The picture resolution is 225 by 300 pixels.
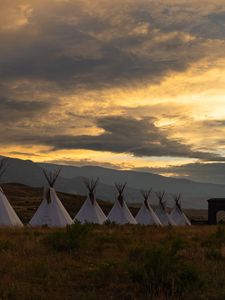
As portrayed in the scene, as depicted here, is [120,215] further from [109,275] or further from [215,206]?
[109,275]

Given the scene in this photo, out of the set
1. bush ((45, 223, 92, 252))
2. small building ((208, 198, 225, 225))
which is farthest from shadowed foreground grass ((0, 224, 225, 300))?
small building ((208, 198, 225, 225))

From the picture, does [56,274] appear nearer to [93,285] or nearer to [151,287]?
[93,285]

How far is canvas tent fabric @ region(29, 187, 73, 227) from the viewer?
28125 mm

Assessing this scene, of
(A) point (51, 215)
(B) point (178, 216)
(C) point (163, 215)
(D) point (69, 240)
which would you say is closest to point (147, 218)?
(C) point (163, 215)

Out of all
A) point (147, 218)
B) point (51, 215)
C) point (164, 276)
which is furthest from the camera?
point (147, 218)

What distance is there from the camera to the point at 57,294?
823 centimetres

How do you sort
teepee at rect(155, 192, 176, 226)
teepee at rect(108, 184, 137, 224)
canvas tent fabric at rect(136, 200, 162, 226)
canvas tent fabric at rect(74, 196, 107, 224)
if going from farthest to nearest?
teepee at rect(155, 192, 176, 226) → canvas tent fabric at rect(136, 200, 162, 226) → teepee at rect(108, 184, 137, 224) → canvas tent fabric at rect(74, 196, 107, 224)

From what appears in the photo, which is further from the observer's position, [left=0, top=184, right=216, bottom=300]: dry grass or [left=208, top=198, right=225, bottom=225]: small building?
[left=208, top=198, right=225, bottom=225]: small building

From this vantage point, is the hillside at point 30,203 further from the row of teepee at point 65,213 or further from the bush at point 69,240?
the bush at point 69,240

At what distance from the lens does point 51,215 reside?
28438 millimetres

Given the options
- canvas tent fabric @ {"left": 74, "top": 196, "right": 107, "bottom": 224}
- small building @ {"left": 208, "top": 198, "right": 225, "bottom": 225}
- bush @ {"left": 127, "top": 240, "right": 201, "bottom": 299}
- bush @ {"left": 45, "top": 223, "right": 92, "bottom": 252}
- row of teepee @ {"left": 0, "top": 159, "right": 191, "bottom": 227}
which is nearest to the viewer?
bush @ {"left": 127, "top": 240, "right": 201, "bottom": 299}

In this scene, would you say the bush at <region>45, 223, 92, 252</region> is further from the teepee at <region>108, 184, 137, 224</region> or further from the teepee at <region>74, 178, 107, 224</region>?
the teepee at <region>108, 184, 137, 224</region>

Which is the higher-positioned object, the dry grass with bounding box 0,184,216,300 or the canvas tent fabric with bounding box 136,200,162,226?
the dry grass with bounding box 0,184,216,300

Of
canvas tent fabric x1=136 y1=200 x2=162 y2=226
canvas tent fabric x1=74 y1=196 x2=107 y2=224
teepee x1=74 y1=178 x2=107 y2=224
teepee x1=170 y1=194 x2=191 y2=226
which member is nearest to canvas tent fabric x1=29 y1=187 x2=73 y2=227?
canvas tent fabric x1=74 y1=196 x2=107 y2=224
